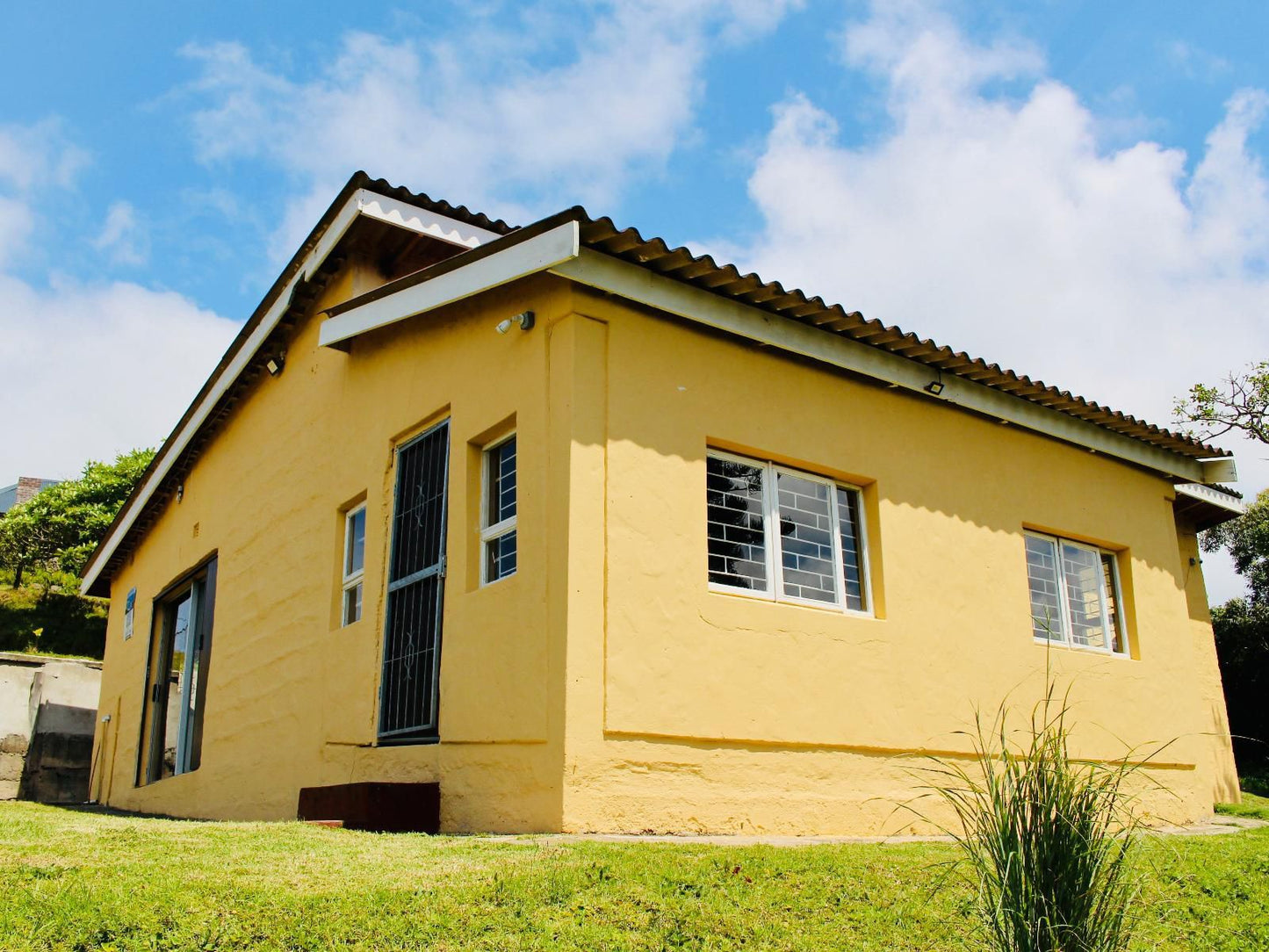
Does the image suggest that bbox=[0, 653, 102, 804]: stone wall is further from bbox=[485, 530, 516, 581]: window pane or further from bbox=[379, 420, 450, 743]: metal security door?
bbox=[485, 530, 516, 581]: window pane

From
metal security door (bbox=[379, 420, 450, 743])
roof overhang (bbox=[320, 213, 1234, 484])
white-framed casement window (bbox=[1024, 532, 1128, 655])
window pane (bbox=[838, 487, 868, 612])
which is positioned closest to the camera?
roof overhang (bbox=[320, 213, 1234, 484])

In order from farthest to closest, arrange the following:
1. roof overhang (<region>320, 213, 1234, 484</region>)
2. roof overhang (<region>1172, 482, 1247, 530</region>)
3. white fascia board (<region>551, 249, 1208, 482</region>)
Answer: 1. roof overhang (<region>1172, 482, 1247, 530</region>)
2. white fascia board (<region>551, 249, 1208, 482</region>)
3. roof overhang (<region>320, 213, 1234, 484</region>)

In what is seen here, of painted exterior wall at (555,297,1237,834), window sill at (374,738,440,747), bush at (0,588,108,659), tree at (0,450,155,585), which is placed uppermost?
tree at (0,450,155,585)

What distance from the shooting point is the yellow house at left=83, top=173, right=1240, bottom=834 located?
7.15 metres

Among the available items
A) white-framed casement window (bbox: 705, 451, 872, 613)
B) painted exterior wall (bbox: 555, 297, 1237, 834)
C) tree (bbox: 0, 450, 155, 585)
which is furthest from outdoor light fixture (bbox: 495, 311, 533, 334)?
tree (bbox: 0, 450, 155, 585)

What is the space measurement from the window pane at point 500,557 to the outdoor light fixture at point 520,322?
4.70ft

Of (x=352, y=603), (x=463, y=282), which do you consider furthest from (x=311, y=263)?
(x=463, y=282)

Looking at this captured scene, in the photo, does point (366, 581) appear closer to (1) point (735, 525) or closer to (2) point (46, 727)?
(1) point (735, 525)

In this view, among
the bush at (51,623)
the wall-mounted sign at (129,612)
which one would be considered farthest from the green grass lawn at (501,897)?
the bush at (51,623)

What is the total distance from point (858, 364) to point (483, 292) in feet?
9.85

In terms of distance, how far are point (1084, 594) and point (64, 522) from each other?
29402 mm

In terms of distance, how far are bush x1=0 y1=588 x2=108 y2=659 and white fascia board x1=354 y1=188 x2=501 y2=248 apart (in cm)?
2289

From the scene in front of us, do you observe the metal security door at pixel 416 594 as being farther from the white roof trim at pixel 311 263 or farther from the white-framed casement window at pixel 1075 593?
the white-framed casement window at pixel 1075 593

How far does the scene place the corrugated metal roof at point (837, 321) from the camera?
7344mm
